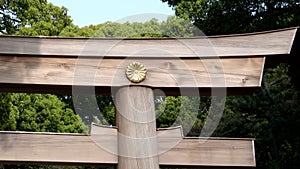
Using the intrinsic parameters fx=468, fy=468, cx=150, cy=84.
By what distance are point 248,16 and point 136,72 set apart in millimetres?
5235

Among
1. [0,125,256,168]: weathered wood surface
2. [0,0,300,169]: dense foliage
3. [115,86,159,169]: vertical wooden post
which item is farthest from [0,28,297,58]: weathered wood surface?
[0,0,300,169]: dense foliage

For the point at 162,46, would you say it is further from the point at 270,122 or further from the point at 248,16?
the point at 270,122

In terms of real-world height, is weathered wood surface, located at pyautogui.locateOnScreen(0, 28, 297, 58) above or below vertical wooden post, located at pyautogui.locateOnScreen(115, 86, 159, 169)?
above

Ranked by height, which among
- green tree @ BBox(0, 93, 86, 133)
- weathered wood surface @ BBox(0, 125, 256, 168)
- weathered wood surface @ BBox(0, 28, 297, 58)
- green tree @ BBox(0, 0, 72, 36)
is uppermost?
green tree @ BBox(0, 0, 72, 36)

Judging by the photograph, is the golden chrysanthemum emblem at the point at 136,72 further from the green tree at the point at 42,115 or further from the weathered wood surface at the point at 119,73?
the green tree at the point at 42,115

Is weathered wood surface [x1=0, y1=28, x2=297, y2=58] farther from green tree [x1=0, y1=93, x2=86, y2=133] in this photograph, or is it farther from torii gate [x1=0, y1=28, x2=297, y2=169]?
green tree [x1=0, y1=93, x2=86, y2=133]

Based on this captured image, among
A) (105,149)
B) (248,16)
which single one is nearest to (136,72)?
(105,149)

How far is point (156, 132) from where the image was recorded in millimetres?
2992

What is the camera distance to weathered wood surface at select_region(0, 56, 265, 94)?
9.77 feet

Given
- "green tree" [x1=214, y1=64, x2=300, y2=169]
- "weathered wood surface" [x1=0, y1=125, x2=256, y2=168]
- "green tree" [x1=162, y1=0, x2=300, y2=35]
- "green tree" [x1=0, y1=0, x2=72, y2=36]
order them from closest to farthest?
"weathered wood surface" [x1=0, y1=125, x2=256, y2=168] → "green tree" [x1=162, y1=0, x2=300, y2=35] → "green tree" [x1=214, y1=64, x2=300, y2=169] → "green tree" [x1=0, y1=0, x2=72, y2=36]

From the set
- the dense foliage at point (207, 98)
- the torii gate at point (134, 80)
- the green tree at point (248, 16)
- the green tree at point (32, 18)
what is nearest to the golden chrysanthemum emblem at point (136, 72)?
the torii gate at point (134, 80)

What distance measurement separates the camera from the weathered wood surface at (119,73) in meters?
2.98

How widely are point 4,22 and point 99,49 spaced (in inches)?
364

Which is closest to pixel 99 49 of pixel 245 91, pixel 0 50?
pixel 0 50
